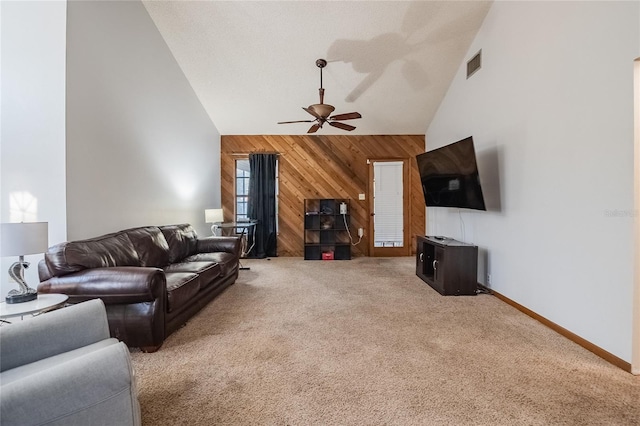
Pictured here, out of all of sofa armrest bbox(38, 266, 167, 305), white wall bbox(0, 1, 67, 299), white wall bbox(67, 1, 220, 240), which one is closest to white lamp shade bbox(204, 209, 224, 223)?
white wall bbox(67, 1, 220, 240)

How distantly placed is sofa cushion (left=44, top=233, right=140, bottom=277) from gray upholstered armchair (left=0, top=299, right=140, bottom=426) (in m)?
1.12

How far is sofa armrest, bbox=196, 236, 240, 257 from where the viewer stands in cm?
439

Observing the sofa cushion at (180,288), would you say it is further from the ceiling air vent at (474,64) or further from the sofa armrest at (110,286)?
the ceiling air vent at (474,64)

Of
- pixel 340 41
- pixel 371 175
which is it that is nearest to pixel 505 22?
pixel 340 41

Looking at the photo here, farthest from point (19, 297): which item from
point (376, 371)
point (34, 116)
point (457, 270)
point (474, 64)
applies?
point (474, 64)

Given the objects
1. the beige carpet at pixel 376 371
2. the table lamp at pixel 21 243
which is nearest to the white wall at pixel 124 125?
the table lamp at pixel 21 243

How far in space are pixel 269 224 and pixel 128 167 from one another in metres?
3.18

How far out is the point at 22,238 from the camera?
1.95 metres

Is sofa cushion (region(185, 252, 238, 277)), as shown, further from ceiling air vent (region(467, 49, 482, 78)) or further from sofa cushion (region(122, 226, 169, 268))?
ceiling air vent (region(467, 49, 482, 78))

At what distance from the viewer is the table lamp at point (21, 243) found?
1903mm

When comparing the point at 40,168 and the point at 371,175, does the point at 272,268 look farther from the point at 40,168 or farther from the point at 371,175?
the point at 40,168

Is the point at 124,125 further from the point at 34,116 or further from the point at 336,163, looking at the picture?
the point at 336,163

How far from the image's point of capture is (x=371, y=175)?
6.52 m

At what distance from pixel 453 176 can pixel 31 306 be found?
426 centimetres
